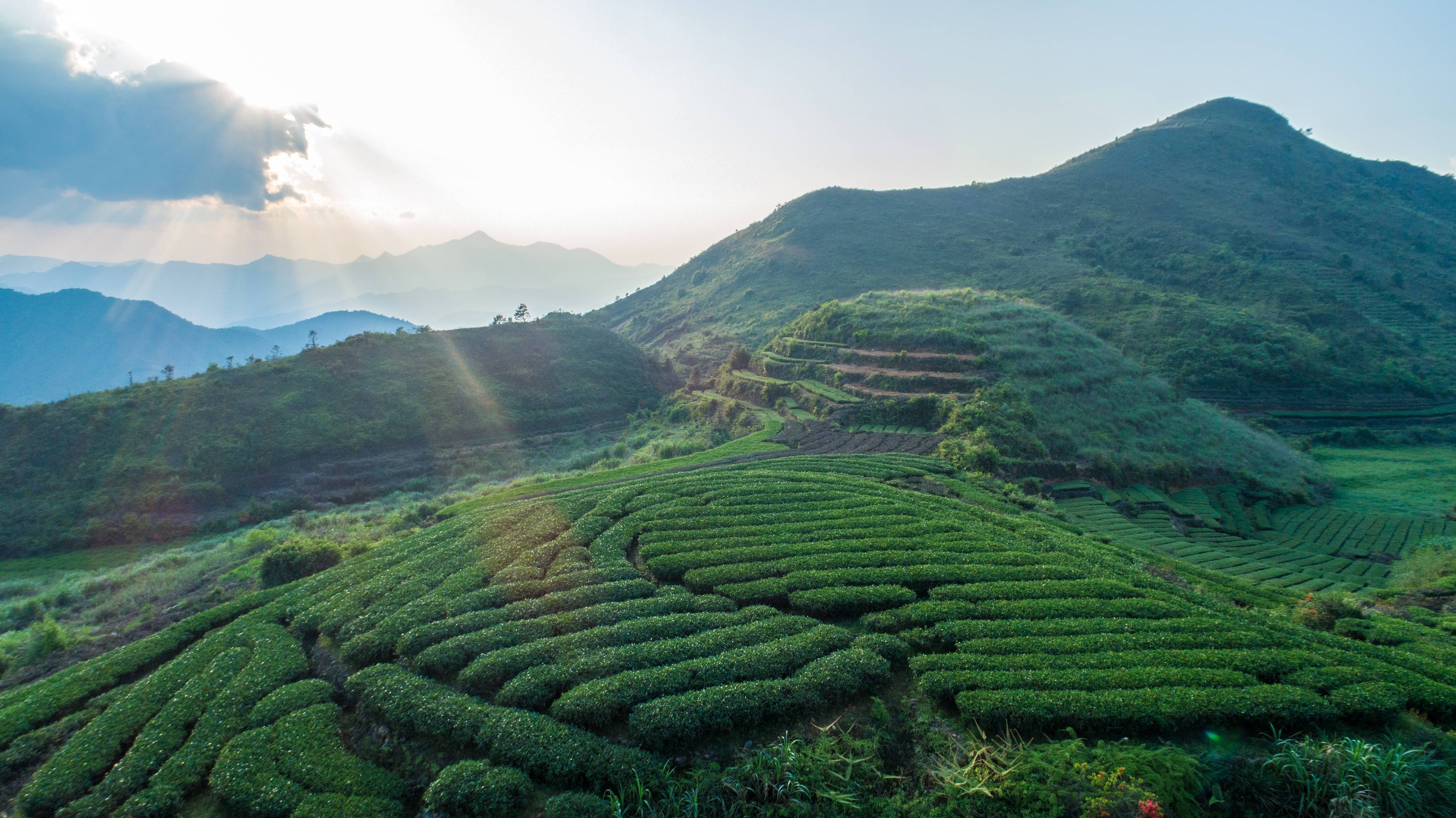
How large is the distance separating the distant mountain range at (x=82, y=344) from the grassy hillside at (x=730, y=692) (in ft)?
570

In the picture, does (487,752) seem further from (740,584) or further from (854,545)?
(854,545)

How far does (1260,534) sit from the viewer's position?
1481 inches

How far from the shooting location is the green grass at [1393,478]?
4175 centimetres

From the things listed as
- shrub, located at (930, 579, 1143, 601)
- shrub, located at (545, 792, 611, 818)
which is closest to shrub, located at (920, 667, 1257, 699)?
shrub, located at (930, 579, 1143, 601)

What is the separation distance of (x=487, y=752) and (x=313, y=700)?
19.9 feet

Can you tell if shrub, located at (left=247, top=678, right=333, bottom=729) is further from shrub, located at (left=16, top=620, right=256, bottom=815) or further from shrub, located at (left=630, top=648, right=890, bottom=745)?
shrub, located at (left=630, top=648, right=890, bottom=745)

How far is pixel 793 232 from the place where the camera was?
142 m

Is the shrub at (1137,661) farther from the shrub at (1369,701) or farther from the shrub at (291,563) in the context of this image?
the shrub at (291,563)

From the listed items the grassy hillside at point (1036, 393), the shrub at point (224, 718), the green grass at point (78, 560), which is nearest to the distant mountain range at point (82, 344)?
the green grass at point (78, 560)

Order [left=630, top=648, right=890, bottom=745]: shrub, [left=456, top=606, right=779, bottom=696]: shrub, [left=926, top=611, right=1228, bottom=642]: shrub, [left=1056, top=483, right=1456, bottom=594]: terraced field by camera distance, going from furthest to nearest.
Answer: [left=1056, top=483, right=1456, bottom=594]: terraced field, [left=926, top=611, right=1228, bottom=642]: shrub, [left=456, top=606, right=779, bottom=696]: shrub, [left=630, top=648, right=890, bottom=745]: shrub

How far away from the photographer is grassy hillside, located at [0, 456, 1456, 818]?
10.6 meters

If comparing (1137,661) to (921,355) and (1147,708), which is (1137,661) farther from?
(921,355)

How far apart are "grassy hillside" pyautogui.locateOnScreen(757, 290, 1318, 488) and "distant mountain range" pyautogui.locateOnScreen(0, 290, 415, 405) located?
17197cm

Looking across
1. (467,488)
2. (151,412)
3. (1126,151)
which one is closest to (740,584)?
(467,488)
